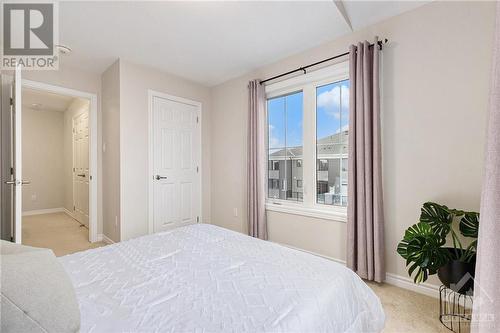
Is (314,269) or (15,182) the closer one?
(314,269)

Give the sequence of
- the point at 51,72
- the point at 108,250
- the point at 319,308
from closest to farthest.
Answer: the point at 319,308 → the point at 108,250 → the point at 51,72

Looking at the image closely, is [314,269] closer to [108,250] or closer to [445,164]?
[108,250]

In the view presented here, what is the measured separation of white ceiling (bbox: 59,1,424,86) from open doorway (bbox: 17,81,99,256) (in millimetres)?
2036

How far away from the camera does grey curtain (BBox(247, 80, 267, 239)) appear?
10.5ft

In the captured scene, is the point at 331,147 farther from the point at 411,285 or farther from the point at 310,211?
the point at 411,285

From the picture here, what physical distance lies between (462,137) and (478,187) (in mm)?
407

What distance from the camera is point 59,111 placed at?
18.6 feet

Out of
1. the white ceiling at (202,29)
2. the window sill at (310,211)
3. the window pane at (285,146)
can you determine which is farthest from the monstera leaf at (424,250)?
the white ceiling at (202,29)

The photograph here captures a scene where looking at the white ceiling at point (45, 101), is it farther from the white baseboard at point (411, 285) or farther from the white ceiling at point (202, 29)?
the white baseboard at point (411, 285)

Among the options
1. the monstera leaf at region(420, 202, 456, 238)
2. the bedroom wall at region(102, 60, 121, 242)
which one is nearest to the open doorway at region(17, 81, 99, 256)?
the bedroom wall at region(102, 60, 121, 242)

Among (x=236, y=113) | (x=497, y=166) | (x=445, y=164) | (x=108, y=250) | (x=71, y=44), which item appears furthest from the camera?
(x=236, y=113)

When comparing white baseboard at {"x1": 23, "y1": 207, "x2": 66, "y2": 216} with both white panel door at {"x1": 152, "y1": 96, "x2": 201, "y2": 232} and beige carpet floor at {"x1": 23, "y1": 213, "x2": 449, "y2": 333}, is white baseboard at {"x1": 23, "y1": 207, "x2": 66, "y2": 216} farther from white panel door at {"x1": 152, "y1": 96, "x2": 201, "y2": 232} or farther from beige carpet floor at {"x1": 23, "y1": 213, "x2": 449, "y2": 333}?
white panel door at {"x1": 152, "y1": 96, "x2": 201, "y2": 232}

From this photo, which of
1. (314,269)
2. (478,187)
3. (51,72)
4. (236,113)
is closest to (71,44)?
(51,72)

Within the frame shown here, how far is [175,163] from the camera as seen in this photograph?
12.0 ft
